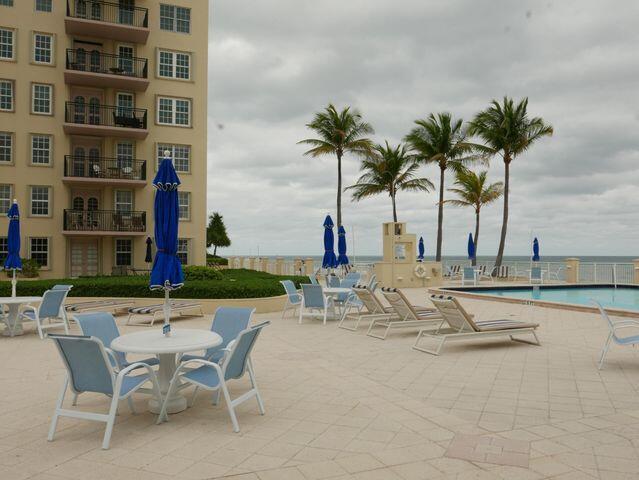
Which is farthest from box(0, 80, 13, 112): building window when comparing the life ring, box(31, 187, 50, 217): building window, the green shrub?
the life ring

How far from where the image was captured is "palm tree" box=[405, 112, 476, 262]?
1293 inches

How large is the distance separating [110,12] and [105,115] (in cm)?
509

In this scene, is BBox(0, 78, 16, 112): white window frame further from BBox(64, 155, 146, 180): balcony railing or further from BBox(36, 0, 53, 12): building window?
BBox(36, 0, 53, 12): building window

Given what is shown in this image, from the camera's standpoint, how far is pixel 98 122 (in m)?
25.6

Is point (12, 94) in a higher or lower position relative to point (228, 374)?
higher

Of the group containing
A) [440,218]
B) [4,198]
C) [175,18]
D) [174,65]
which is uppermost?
[175,18]

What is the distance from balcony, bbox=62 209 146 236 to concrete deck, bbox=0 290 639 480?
17.5 m

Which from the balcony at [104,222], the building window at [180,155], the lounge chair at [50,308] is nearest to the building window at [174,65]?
the building window at [180,155]

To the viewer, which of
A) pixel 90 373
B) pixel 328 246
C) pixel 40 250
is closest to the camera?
pixel 90 373

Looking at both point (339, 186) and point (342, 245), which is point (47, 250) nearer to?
point (342, 245)

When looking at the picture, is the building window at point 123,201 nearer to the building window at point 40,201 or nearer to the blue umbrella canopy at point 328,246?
the building window at point 40,201

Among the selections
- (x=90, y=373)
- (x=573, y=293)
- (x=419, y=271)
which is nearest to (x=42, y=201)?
(x=419, y=271)

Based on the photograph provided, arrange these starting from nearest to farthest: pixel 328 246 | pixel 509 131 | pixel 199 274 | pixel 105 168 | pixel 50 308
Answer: pixel 50 308 < pixel 328 246 < pixel 199 274 < pixel 105 168 < pixel 509 131

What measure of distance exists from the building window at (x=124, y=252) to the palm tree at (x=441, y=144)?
1797cm
